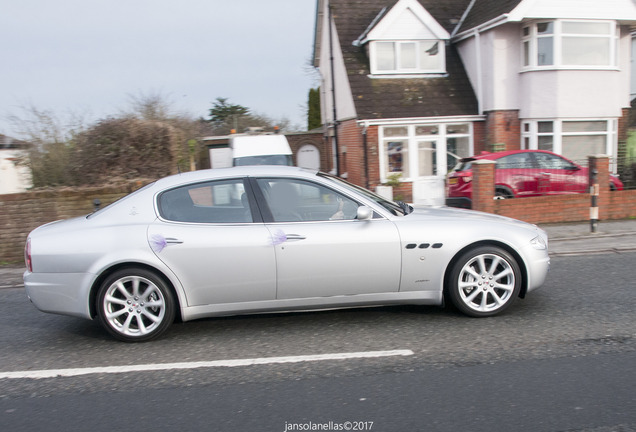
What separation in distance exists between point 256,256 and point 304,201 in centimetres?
72

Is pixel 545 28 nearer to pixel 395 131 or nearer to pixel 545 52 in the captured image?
pixel 545 52

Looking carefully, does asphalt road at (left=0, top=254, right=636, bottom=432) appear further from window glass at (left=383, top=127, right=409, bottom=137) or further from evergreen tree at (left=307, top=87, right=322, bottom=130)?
evergreen tree at (left=307, top=87, right=322, bottom=130)

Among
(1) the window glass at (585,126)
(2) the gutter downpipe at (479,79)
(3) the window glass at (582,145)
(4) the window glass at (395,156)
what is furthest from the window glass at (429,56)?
(3) the window glass at (582,145)

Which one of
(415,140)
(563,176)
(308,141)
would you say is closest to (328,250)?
(563,176)

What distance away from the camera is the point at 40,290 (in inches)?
187

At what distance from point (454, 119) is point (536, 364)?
1454cm

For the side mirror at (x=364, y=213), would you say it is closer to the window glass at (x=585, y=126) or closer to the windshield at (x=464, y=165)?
the windshield at (x=464, y=165)

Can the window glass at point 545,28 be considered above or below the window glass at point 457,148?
above

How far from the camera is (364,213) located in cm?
474

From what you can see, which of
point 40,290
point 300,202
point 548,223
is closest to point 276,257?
point 300,202

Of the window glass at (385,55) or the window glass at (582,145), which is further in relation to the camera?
the window glass at (385,55)

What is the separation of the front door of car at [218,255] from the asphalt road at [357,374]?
48 cm

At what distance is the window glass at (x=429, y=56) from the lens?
18.8 m

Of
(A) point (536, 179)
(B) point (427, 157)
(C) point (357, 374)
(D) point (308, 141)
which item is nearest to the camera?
(C) point (357, 374)
